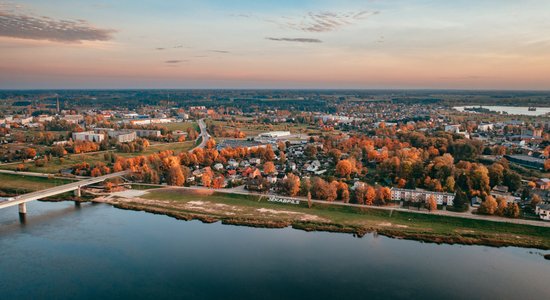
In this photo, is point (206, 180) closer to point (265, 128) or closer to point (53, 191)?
point (53, 191)

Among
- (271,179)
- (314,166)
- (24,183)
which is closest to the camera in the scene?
(271,179)

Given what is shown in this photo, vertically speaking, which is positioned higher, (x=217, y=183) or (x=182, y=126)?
(x=182, y=126)

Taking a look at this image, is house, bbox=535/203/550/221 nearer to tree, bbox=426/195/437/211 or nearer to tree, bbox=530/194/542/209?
tree, bbox=530/194/542/209

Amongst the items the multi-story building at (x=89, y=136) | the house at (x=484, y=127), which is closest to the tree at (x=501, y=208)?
the house at (x=484, y=127)

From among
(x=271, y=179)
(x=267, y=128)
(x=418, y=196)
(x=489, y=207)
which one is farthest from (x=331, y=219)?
(x=267, y=128)

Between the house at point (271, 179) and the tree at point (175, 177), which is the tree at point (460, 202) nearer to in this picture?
the house at point (271, 179)

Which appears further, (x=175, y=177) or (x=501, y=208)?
(x=175, y=177)

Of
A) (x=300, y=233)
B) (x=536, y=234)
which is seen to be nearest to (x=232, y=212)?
(x=300, y=233)
